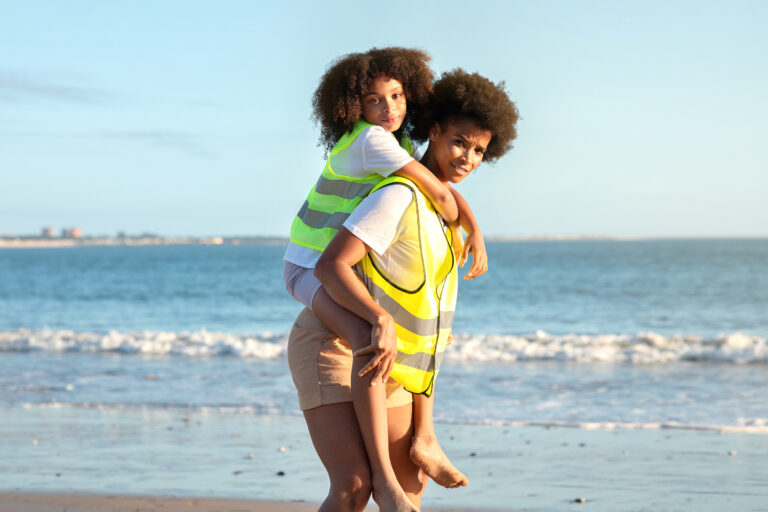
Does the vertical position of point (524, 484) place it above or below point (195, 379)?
above

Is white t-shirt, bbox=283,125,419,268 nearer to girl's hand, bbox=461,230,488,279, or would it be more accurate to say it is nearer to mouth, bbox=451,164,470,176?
mouth, bbox=451,164,470,176

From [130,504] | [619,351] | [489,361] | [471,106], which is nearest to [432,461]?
[471,106]

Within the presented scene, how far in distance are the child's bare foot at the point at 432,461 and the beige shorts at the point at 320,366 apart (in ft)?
0.45

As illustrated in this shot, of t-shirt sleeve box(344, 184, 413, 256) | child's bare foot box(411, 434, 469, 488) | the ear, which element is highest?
the ear

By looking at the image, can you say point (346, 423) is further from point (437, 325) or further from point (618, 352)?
point (618, 352)

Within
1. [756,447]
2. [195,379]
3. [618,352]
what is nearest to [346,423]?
[756,447]

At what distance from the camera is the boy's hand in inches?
87.7

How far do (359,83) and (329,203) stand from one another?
0.41 meters

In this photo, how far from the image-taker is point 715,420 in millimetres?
7734

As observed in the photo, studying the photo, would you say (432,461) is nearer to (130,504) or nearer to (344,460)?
(344,460)

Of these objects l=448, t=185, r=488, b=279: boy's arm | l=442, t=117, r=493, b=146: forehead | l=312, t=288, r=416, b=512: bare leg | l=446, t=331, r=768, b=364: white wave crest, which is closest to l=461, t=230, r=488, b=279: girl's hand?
l=448, t=185, r=488, b=279: boy's arm

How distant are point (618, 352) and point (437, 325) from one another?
10817mm

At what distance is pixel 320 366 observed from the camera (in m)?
2.39

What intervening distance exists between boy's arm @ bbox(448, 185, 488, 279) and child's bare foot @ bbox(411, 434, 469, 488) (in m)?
0.53
